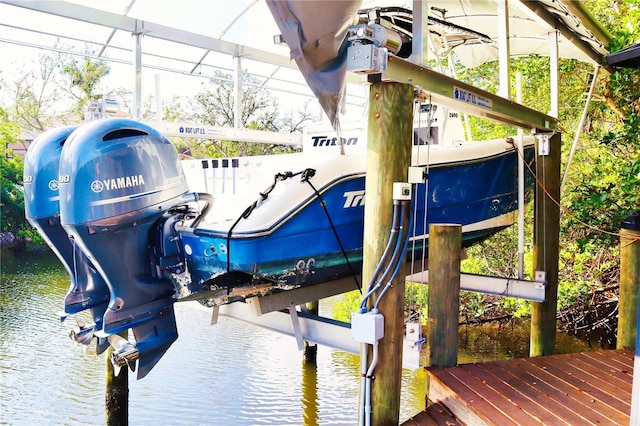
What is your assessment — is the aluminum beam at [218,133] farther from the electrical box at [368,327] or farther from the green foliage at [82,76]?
the green foliage at [82,76]

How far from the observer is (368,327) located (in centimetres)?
284

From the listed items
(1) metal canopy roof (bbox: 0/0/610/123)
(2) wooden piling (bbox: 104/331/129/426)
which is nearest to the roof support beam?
(1) metal canopy roof (bbox: 0/0/610/123)

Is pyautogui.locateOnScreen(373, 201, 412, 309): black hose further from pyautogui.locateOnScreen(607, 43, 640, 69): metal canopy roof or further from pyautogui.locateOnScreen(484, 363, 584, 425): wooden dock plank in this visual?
pyautogui.locateOnScreen(607, 43, 640, 69): metal canopy roof

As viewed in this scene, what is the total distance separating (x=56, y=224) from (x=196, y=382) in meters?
3.35

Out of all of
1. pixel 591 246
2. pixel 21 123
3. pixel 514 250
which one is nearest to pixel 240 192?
pixel 591 246

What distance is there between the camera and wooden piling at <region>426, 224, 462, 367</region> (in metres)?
3.52

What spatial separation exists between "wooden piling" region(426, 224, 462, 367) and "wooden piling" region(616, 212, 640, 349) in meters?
1.74

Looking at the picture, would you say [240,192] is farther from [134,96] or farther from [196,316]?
[196,316]

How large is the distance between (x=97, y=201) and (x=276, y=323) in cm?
155

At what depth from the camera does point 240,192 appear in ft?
17.5

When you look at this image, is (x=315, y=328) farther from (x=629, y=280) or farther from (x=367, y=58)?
(x=629, y=280)

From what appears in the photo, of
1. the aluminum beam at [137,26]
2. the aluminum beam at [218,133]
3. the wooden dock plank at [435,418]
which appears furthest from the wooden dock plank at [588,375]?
the aluminum beam at [218,133]

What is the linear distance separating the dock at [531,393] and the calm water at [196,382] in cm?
231

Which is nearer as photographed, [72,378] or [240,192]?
[240,192]
